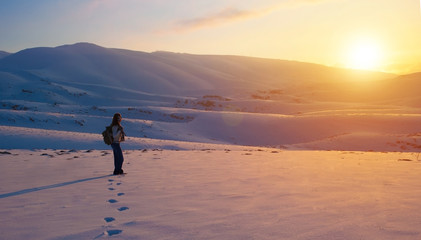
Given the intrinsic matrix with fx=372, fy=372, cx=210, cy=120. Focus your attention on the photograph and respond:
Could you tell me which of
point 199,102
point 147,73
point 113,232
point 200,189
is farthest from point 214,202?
point 147,73

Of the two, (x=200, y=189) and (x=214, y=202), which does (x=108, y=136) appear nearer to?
(x=200, y=189)

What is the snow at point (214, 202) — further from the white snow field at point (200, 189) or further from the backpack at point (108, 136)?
the backpack at point (108, 136)

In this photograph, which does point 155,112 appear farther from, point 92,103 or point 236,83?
point 236,83

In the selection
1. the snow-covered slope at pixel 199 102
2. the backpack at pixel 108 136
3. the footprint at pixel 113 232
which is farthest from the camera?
the snow-covered slope at pixel 199 102

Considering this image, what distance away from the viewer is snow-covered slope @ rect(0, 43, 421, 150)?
22.2 meters

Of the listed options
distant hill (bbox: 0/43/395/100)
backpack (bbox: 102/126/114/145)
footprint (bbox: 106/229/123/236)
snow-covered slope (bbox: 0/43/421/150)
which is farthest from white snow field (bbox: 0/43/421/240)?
distant hill (bbox: 0/43/395/100)

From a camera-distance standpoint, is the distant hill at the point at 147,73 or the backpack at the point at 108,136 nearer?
the backpack at the point at 108,136

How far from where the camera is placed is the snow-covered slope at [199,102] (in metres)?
22.2

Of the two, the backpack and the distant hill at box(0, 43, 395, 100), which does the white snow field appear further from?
the distant hill at box(0, 43, 395, 100)

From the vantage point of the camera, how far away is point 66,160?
10438 millimetres

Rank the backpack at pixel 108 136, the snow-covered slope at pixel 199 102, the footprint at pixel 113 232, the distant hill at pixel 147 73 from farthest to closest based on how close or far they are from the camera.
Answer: the distant hill at pixel 147 73
the snow-covered slope at pixel 199 102
the backpack at pixel 108 136
the footprint at pixel 113 232

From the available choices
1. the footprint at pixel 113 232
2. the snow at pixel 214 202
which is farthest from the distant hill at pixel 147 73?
the footprint at pixel 113 232

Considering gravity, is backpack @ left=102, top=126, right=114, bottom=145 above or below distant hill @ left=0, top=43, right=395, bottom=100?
below

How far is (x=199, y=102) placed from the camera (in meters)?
45.1
